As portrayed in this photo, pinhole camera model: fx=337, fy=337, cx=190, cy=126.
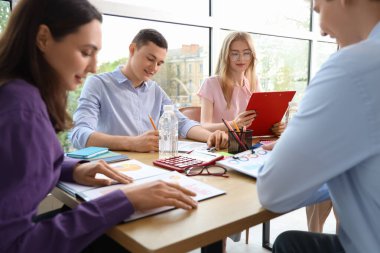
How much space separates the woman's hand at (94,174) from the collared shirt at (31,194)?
0.22 m

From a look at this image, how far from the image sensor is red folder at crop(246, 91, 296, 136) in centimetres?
155

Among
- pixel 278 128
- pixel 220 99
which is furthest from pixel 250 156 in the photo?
pixel 220 99

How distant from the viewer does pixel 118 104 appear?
1807mm

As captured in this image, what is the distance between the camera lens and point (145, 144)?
1.38 metres

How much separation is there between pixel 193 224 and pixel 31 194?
1.07ft

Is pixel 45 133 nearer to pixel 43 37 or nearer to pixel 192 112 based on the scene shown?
pixel 43 37

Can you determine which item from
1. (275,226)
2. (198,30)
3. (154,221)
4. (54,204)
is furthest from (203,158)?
(198,30)

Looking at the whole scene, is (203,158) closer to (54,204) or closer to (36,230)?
(36,230)

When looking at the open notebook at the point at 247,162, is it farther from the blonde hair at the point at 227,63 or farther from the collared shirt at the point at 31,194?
the blonde hair at the point at 227,63

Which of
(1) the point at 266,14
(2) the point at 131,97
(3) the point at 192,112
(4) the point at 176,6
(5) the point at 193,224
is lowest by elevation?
(5) the point at 193,224

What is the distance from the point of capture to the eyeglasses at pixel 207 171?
3.50 feet

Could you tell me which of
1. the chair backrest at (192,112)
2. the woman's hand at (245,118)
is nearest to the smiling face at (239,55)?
the chair backrest at (192,112)

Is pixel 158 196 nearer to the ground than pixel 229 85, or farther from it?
nearer to the ground

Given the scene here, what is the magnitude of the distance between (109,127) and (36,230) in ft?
3.88
